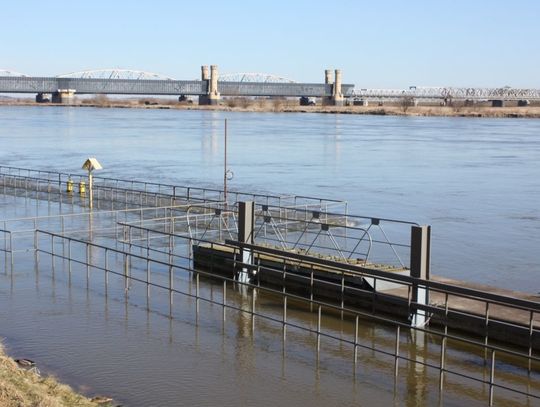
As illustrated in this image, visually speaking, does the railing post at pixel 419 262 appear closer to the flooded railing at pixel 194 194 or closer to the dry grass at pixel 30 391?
the dry grass at pixel 30 391

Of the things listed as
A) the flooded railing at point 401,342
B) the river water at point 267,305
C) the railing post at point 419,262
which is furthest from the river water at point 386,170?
the flooded railing at point 401,342

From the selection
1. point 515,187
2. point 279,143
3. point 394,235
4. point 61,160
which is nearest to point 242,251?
point 394,235

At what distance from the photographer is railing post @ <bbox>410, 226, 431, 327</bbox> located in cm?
1853

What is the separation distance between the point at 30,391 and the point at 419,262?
8.89 meters

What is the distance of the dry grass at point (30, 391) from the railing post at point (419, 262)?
7.73 metres

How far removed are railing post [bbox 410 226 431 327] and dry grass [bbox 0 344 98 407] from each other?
773 centimetres

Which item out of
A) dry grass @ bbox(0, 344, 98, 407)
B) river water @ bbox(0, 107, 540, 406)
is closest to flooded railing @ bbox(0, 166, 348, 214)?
river water @ bbox(0, 107, 540, 406)

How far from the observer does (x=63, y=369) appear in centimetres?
1580

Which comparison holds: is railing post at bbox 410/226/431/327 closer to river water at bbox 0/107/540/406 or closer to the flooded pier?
the flooded pier

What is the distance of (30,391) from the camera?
12.8 m

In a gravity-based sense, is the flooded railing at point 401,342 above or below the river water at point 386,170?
above

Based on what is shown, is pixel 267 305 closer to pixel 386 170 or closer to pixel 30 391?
pixel 30 391

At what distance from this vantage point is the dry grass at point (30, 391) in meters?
11.9

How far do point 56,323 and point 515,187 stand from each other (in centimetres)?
3537
